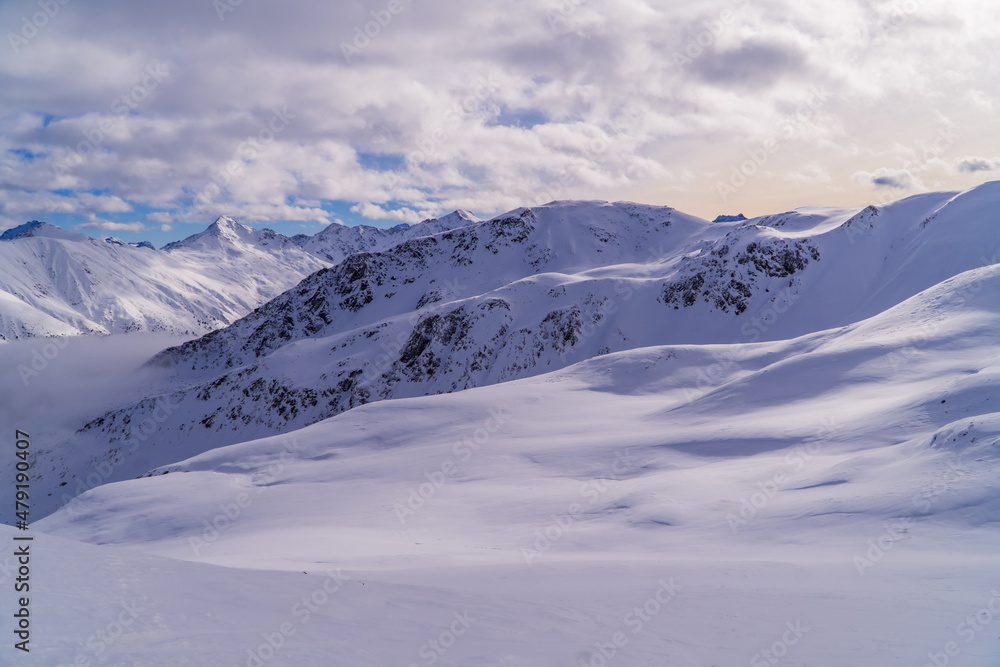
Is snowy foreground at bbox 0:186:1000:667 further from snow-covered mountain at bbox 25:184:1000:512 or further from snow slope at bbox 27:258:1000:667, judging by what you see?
snow-covered mountain at bbox 25:184:1000:512

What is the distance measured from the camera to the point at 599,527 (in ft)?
54.4

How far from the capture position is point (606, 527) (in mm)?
16531

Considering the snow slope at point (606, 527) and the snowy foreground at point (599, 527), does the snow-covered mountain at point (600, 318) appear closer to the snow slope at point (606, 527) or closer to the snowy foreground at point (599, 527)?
the snowy foreground at point (599, 527)

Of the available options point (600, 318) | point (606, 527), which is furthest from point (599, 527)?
point (600, 318)

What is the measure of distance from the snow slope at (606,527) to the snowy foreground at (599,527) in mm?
78

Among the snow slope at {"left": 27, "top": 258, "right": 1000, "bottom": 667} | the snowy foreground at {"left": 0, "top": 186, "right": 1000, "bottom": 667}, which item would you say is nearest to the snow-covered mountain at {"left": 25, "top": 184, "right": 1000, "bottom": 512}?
the snowy foreground at {"left": 0, "top": 186, "right": 1000, "bottom": 667}

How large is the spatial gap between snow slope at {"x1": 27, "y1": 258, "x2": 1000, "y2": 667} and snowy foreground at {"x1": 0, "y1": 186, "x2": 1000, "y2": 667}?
0.08m

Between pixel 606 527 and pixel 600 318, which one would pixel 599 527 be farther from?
pixel 600 318

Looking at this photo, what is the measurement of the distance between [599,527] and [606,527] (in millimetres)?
227

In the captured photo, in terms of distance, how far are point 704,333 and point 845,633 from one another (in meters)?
79.8

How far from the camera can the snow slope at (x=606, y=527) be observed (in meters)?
7.25

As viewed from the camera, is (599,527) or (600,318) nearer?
(599,527)

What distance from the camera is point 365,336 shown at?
10094cm

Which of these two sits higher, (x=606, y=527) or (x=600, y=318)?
(x=600, y=318)
